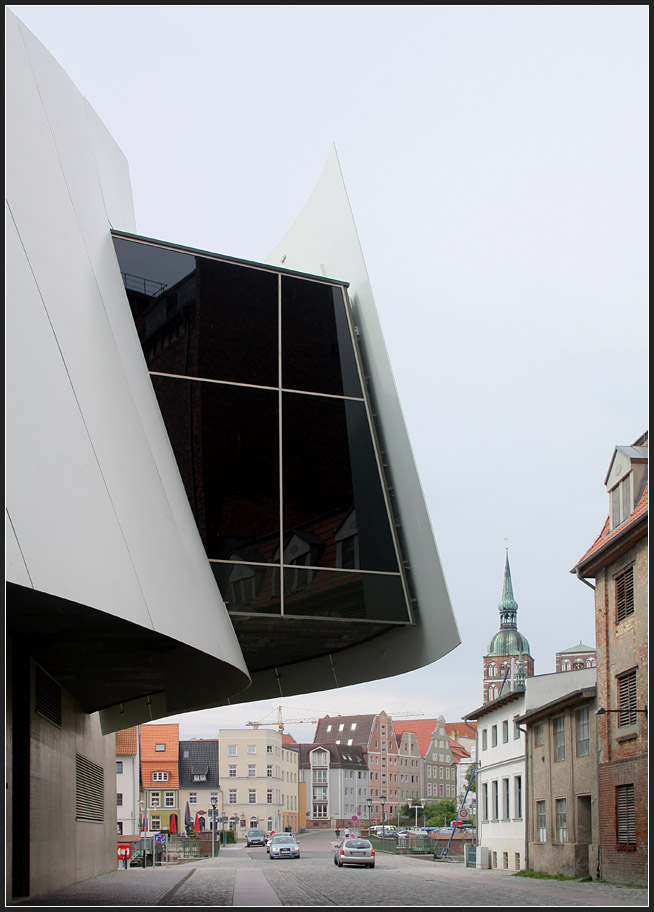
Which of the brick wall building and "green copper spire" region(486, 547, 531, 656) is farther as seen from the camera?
"green copper spire" region(486, 547, 531, 656)

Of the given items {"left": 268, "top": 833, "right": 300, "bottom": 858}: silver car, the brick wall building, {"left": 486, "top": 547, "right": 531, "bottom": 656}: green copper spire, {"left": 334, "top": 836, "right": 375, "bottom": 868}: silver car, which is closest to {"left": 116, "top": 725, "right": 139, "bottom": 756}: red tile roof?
{"left": 268, "top": 833, "right": 300, "bottom": 858}: silver car

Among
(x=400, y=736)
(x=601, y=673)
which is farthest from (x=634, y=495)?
(x=400, y=736)

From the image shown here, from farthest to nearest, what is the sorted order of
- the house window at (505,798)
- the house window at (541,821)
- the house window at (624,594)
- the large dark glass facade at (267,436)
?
the house window at (505,798), the house window at (541,821), the house window at (624,594), the large dark glass facade at (267,436)

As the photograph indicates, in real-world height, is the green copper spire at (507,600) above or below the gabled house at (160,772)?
above

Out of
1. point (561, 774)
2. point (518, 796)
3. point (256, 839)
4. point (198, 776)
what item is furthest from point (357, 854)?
point (198, 776)

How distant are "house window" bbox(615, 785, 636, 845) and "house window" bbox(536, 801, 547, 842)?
27.9ft

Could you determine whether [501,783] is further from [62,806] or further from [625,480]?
[62,806]

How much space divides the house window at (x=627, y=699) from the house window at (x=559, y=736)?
245 inches

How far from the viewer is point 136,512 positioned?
13055 millimetres

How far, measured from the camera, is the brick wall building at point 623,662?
24.0 m

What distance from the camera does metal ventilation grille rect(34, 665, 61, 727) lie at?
1927 centimetres

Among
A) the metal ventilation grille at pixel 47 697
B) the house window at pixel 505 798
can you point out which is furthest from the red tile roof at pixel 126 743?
the metal ventilation grille at pixel 47 697

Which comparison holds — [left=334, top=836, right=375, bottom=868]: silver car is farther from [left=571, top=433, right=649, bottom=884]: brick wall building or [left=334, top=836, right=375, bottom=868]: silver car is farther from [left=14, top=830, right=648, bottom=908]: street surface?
[left=571, top=433, right=649, bottom=884]: brick wall building

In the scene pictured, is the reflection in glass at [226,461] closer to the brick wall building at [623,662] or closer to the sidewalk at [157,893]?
the sidewalk at [157,893]
